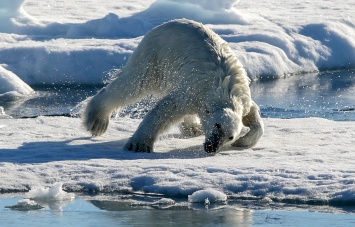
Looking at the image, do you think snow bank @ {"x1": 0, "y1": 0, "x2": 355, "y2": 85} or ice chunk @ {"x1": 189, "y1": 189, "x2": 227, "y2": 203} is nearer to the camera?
ice chunk @ {"x1": 189, "y1": 189, "x2": 227, "y2": 203}

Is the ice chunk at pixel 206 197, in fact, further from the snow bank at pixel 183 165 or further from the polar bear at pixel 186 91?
the polar bear at pixel 186 91

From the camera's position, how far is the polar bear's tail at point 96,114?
9445mm

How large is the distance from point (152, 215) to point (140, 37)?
11170 mm

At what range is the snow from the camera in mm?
7250

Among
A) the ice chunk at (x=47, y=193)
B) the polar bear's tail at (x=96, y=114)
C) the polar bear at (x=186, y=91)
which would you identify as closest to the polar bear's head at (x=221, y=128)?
the polar bear at (x=186, y=91)

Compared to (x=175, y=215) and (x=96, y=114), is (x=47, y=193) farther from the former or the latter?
(x=96, y=114)

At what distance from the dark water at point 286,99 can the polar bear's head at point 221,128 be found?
3.93m

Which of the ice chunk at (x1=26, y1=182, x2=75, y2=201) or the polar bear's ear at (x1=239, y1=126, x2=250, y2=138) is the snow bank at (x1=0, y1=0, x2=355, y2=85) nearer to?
the polar bear's ear at (x1=239, y1=126, x2=250, y2=138)

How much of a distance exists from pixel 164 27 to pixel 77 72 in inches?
247

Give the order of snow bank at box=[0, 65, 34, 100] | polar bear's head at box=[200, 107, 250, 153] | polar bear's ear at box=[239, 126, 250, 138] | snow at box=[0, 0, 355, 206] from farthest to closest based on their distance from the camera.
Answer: snow bank at box=[0, 65, 34, 100] < polar bear's ear at box=[239, 126, 250, 138] < polar bear's head at box=[200, 107, 250, 153] < snow at box=[0, 0, 355, 206]

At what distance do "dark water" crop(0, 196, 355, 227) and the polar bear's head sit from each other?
1426 millimetres

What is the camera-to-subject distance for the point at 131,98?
30.6ft

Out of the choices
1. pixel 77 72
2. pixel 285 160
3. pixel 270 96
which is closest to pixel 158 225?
pixel 285 160

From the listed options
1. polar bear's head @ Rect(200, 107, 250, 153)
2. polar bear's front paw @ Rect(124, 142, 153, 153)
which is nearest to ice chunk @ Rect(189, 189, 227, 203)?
polar bear's head @ Rect(200, 107, 250, 153)
